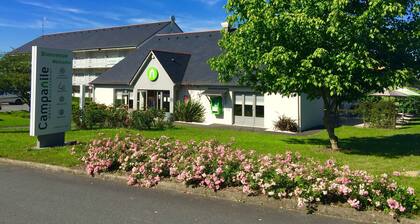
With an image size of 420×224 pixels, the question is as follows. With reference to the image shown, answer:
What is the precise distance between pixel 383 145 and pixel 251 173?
36.7 feet

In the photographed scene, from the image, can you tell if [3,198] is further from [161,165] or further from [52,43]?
[52,43]

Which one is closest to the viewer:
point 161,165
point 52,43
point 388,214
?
point 388,214

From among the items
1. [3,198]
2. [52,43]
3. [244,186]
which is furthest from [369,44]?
[52,43]

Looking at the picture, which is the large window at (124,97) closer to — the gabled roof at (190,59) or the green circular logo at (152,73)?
the gabled roof at (190,59)

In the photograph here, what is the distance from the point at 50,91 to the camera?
13.4 metres

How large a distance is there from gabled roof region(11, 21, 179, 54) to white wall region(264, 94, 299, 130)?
2867cm

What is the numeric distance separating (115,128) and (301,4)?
13.1 meters

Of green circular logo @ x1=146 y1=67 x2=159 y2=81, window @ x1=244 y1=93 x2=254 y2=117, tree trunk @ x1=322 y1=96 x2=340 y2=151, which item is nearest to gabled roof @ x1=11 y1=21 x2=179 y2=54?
green circular logo @ x1=146 y1=67 x2=159 y2=81

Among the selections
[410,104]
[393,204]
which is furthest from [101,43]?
[393,204]

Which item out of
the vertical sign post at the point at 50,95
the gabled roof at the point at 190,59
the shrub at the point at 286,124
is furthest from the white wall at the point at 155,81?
A: the vertical sign post at the point at 50,95

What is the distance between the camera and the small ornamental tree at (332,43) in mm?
11938

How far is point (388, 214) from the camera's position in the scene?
20.1 feet

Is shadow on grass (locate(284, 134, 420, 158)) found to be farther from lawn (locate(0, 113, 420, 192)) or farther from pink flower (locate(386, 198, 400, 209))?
pink flower (locate(386, 198, 400, 209))

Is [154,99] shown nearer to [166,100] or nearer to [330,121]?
[166,100]
